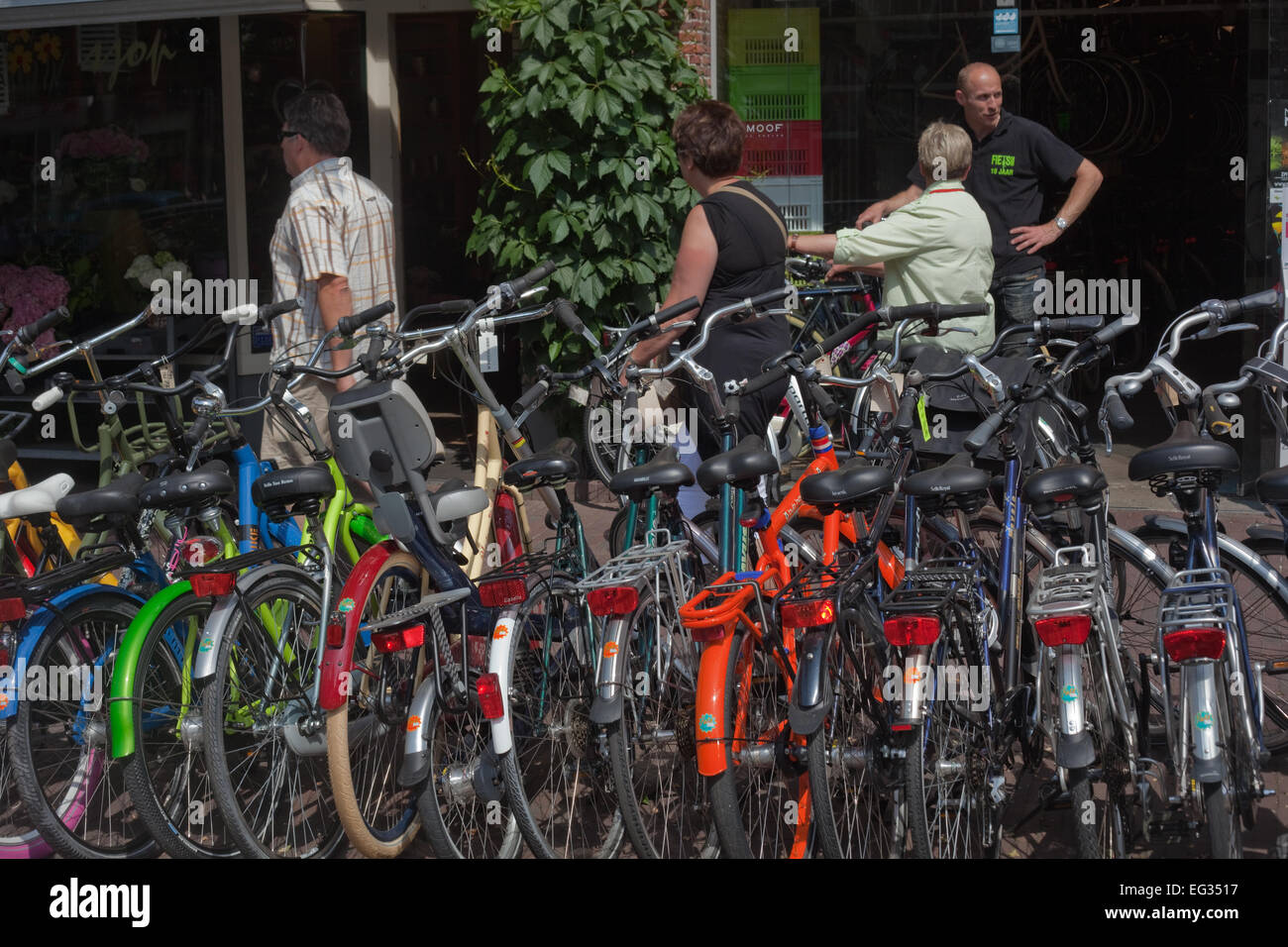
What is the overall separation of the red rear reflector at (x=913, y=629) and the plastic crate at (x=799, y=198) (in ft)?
18.4

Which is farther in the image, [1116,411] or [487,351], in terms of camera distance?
[487,351]

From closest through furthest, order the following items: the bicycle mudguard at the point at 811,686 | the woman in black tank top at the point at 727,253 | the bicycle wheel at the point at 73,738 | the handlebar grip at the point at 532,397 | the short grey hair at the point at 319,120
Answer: the bicycle mudguard at the point at 811,686
the bicycle wheel at the point at 73,738
the handlebar grip at the point at 532,397
the woman in black tank top at the point at 727,253
the short grey hair at the point at 319,120

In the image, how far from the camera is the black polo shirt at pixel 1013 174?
22.9ft

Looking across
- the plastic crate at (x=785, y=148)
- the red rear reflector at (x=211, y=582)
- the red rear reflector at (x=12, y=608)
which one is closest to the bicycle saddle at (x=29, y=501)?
the red rear reflector at (x=12, y=608)

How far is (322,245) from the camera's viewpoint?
5.59m

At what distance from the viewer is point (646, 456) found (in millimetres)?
4891

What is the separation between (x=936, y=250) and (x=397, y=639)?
279 centimetres

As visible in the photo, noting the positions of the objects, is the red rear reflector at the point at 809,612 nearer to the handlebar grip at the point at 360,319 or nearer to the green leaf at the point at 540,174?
the handlebar grip at the point at 360,319

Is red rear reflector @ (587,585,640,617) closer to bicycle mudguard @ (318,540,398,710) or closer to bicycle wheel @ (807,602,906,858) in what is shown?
bicycle wheel @ (807,602,906,858)

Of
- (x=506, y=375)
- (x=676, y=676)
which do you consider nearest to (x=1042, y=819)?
(x=676, y=676)

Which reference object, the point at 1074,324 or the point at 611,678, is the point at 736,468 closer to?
the point at 611,678

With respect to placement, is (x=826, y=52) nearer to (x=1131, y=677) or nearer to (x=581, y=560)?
(x=581, y=560)

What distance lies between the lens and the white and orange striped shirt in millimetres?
5590

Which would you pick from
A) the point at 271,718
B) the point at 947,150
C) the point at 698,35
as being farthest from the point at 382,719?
the point at 698,35
